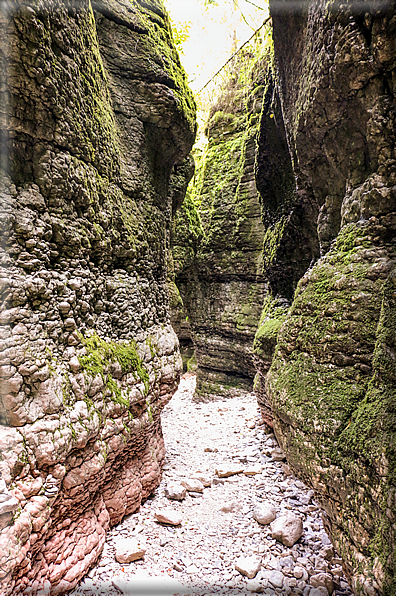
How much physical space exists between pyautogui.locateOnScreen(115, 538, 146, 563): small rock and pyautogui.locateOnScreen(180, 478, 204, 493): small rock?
1.17 meters

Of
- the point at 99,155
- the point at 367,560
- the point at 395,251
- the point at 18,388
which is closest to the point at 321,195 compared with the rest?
the point at 395,251

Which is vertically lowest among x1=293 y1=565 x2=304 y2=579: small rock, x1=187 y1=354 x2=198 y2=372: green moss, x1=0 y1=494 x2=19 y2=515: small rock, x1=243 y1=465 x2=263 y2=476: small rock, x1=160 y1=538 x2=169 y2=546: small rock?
x1=187 y1=354 x2=198 y2=372: green moss

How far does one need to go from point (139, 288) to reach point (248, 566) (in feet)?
10.5

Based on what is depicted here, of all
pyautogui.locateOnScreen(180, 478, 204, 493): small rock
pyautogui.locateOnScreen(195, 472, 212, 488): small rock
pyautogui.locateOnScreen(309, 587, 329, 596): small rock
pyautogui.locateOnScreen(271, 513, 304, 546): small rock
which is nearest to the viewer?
pyautogui.locateOnScreen(309, 587, 329, 596): small rock

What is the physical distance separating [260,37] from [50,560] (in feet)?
33.8

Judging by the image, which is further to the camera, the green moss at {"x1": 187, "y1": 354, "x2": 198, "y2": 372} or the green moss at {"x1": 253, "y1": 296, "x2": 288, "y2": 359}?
the green moss at {"x1": 187, "y1": 354, "x2": 198, "y2": 372}

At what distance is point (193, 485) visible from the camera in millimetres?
4371

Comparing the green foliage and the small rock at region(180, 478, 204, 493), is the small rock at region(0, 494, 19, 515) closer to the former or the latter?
the small rock at region(180, 478, 204, 493)

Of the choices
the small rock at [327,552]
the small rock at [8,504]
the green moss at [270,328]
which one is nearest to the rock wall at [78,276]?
the small rock at [8,504]

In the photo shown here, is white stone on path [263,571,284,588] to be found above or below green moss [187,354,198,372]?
above

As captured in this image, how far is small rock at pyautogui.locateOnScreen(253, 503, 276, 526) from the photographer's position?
3.64m

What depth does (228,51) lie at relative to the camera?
8852mm

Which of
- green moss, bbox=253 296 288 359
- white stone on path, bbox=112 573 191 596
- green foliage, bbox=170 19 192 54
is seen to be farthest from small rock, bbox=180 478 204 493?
green foliage, bbox=170 19 192 54

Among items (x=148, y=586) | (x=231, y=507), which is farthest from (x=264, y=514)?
(x=148, y=586)
